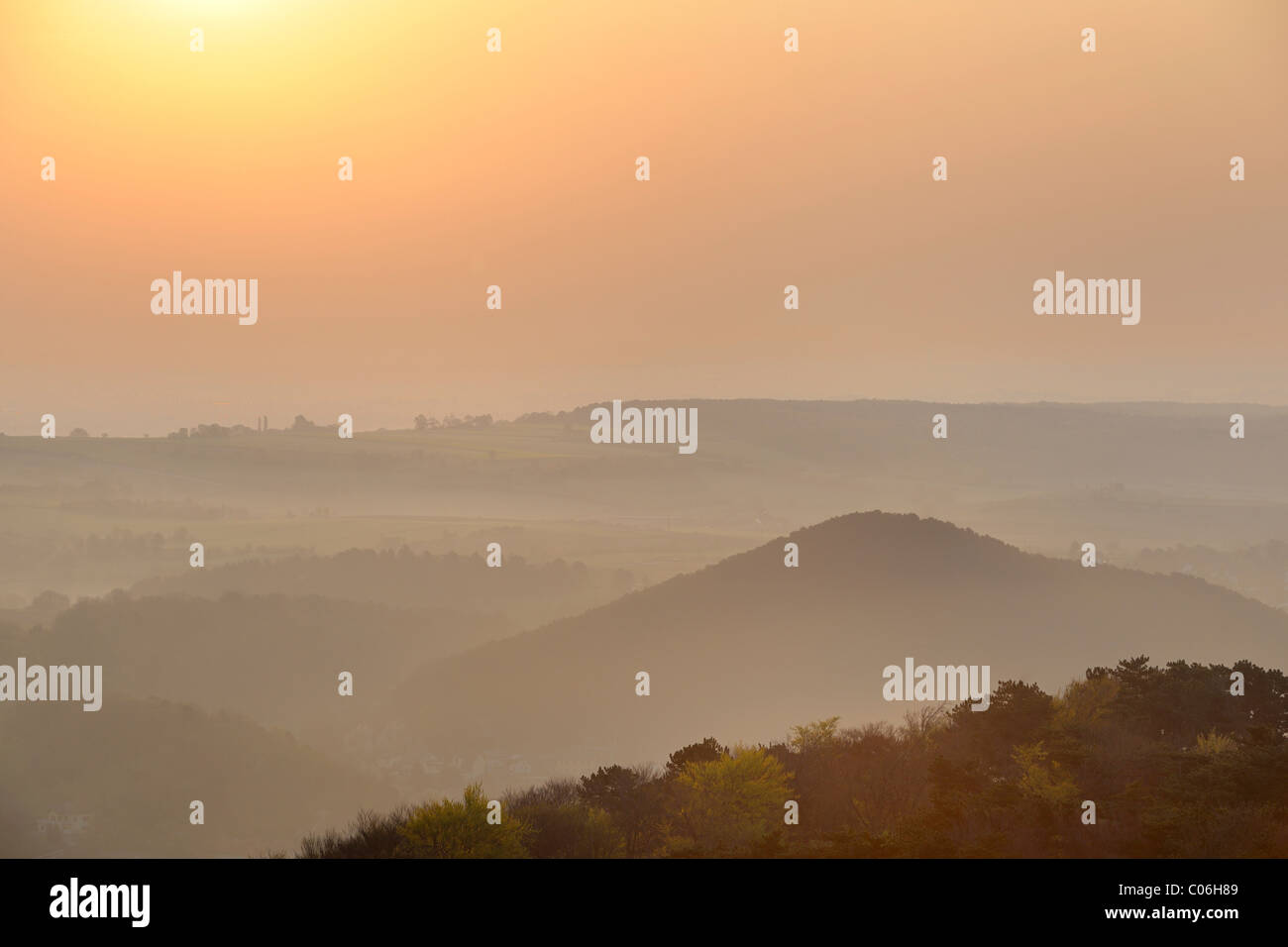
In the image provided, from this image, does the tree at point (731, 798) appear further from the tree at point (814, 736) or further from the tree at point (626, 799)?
the tree at point (814, 736)

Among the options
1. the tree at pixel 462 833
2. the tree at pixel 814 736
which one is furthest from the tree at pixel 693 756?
the tree at pixel 462 833

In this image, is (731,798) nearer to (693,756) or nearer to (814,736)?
(693,756)

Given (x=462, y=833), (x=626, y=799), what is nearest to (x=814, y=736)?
(x=626, y=799)

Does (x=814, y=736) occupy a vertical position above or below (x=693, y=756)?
below

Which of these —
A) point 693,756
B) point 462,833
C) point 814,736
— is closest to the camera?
point 462,833

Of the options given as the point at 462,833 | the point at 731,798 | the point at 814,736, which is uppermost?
the point at 814,736

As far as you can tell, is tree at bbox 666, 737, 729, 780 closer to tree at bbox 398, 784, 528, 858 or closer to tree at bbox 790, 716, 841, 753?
tree at bbox 790, 716, 841, 753

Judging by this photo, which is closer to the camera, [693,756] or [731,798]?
[731,798]
